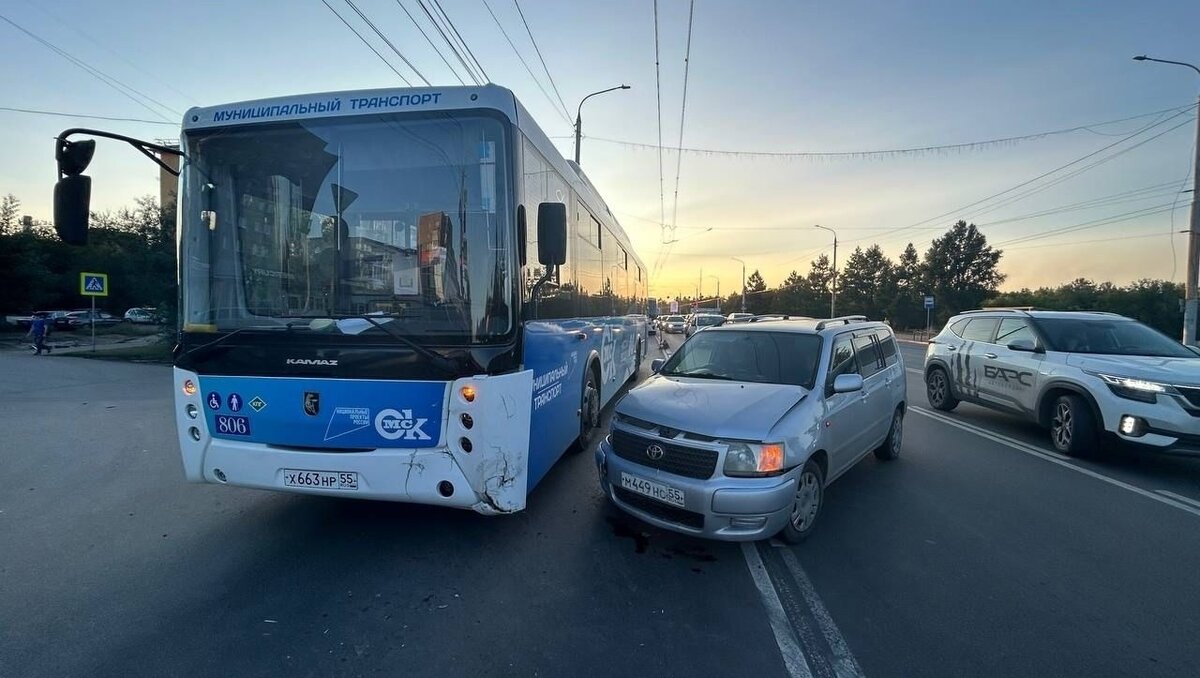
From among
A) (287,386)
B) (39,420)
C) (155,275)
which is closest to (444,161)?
(287,386)

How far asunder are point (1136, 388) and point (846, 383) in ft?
14.2

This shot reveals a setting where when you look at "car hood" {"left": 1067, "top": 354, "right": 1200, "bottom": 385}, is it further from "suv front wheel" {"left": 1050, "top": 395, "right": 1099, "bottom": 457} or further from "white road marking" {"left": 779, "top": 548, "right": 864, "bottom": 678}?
"white road marking" {"left": 779, "top": 548, "right": 864, "bottom": 678}

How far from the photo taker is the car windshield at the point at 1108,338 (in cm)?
705

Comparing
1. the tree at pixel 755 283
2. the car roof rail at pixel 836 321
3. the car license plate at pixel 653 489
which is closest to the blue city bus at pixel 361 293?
the car license plate at pixel 653 489

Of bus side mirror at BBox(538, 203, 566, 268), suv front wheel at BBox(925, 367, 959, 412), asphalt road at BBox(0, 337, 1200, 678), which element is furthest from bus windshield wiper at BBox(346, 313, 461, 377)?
suv front wheel at BBox(925, 367, 959, 412)

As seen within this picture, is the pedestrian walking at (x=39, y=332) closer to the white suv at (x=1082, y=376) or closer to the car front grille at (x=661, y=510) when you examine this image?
the car front grille at (x=661, y=510)

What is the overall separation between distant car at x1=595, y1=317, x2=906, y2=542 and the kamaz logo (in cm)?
359

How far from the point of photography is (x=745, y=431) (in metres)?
3.89

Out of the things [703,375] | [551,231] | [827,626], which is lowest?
[827,626]

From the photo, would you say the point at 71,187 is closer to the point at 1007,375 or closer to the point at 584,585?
the point at 584,585

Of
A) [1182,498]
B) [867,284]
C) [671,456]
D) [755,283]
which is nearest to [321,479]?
[671,456]

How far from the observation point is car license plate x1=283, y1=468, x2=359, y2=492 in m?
3.81

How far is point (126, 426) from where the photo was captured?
8680 mm

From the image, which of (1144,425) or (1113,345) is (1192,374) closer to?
(1144,425)
